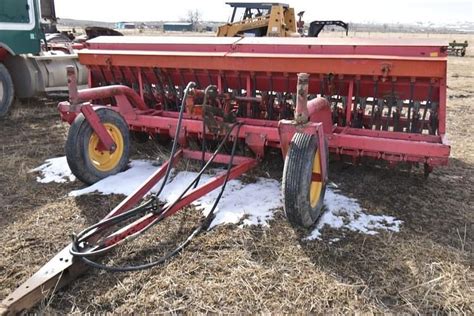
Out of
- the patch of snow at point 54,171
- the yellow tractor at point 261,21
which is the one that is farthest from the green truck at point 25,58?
the yellow tractor at point 261,21

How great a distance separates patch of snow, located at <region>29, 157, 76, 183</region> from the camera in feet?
14.4

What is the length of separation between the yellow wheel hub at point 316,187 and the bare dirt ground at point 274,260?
0.89 ft

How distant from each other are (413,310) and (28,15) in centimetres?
753

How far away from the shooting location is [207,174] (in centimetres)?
440

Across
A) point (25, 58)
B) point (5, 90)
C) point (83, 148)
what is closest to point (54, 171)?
point (83, 148)

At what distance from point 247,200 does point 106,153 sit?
146cm

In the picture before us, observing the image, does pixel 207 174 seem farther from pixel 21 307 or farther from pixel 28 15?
pixel 28 15

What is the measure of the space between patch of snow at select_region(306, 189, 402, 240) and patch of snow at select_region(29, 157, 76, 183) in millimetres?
2411

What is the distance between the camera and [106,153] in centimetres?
429

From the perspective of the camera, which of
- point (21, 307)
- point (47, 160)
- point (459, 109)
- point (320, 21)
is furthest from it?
point (320, 21)

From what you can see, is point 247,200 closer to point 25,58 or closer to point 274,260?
point 274,260

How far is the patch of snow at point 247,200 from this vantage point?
11.2 feet

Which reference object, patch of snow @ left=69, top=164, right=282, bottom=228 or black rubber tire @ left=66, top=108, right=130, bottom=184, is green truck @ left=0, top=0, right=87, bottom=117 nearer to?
black rubber tire @ left=66, top=108, right=130, bottom=184

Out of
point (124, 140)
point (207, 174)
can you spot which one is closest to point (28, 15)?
point (124, 140)
